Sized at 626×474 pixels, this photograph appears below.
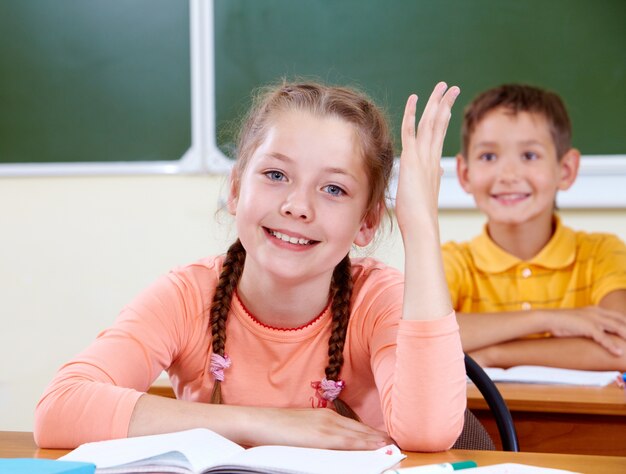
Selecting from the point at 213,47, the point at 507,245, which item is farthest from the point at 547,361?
the point at 213,47

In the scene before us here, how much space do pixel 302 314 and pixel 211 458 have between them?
0.65 metres

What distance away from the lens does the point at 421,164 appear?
137cm

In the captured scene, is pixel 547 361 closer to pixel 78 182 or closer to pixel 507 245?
pixel 507 245

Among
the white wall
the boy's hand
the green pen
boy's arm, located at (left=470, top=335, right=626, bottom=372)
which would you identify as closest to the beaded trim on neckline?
the green pen

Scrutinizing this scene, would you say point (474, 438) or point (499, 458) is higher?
point (499, 458)

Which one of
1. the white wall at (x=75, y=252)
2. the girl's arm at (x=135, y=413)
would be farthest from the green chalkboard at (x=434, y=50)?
the girl's arm at (x=135, y=413)

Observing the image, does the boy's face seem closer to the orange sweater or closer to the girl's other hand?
the orange sweater

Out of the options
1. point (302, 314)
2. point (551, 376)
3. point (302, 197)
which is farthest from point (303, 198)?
point (551, 376)

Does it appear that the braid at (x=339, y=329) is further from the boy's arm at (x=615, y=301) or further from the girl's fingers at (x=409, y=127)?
the boy's arm at (x=615, y=301)

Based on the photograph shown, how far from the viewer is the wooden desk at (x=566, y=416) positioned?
164cm

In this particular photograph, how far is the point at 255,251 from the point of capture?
1478mm

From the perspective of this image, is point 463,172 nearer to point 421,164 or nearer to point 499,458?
point 421,164

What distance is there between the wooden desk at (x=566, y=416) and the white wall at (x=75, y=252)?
6.06ft

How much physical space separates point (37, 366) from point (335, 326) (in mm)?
2385
